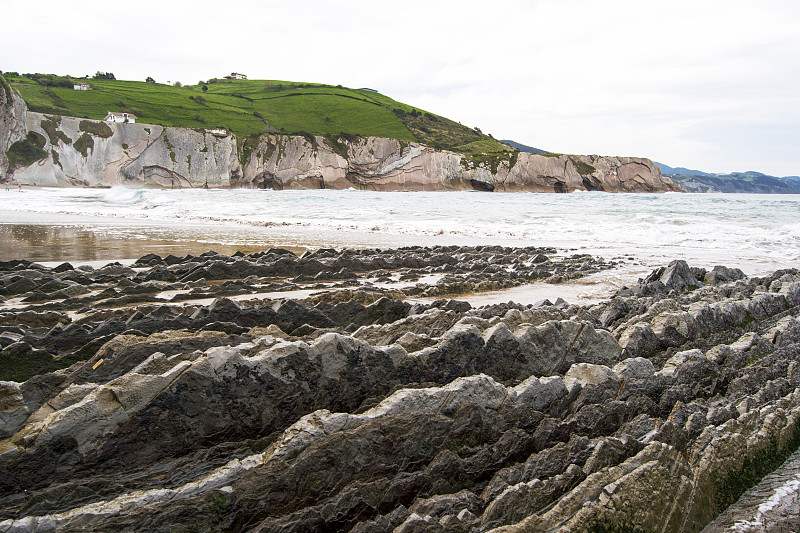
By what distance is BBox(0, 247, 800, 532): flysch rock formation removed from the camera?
9.26 feet

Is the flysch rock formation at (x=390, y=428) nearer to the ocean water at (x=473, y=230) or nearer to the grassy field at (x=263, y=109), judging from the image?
the ocean water at (x=473, y=230)

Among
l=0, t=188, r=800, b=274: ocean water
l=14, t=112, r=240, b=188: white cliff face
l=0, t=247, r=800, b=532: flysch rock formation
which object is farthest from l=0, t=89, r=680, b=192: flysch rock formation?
l=0, t=247, r=800, b=532: flysch rock formation

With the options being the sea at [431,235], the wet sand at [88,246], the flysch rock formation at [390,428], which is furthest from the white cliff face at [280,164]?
the flysch rock formation at [390,428]

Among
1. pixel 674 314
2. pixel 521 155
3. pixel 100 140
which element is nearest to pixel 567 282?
pixel 674 314

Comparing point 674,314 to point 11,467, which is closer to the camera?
point 11,467

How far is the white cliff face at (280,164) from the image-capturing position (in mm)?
64062

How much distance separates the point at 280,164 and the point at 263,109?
42.4 metres

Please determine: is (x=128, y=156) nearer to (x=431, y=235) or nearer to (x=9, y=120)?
(x=9, y=120)

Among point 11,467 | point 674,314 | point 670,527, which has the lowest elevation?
point 670,527

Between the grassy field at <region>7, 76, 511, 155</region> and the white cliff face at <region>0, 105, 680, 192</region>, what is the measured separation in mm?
9564

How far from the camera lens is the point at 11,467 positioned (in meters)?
2.90

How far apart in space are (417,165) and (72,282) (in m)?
79.0

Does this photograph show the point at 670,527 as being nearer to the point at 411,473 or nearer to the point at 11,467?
the point at 411,473

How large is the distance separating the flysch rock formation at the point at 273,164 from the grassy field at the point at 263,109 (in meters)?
9.38
